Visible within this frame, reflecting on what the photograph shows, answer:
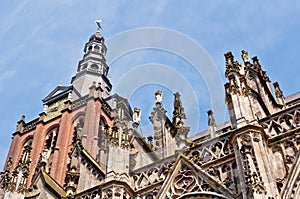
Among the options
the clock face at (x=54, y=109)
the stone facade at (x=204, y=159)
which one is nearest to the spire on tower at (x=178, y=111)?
the stone facade at (x=204, y=159)

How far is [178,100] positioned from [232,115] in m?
6.33

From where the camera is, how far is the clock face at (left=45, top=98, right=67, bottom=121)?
39.0 meters

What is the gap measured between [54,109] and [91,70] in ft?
21.2

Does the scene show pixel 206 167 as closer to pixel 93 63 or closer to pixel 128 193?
pixel 128 193

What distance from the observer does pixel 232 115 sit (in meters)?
11.4

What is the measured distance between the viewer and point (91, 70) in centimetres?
4428

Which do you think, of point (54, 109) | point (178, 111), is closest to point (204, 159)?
point (178, 111)

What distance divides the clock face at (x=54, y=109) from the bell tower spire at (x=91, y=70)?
4.67 feet

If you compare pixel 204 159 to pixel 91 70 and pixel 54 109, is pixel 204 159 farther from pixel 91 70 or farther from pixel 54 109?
pixel 91 70

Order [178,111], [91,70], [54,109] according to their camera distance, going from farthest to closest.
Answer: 1. [91,70]
2. [54,109]
3. [178,111]

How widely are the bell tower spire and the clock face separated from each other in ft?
4.67

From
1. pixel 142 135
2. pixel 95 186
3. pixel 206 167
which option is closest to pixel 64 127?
pixel 142 135

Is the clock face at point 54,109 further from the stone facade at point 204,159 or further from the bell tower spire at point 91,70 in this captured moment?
the stone facade at point 204,159

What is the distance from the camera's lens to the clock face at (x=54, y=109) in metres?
39.0
